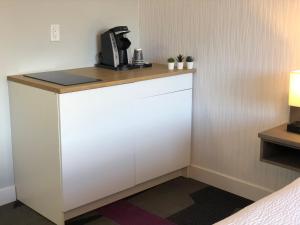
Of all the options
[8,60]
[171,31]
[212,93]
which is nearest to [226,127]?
[212,93]

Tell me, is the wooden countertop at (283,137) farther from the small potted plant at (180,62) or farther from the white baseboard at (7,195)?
the white baseboard at (7,195)

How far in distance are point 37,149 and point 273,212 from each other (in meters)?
1.65

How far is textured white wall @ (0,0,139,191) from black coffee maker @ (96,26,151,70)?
0.41 ft

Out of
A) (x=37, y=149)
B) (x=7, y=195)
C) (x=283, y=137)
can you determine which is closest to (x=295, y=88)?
(x=283, y=137)

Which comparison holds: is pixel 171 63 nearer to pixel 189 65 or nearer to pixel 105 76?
pixel 189 65

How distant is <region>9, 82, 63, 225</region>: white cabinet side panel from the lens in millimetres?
2549

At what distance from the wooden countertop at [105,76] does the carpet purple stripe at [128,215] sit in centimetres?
86

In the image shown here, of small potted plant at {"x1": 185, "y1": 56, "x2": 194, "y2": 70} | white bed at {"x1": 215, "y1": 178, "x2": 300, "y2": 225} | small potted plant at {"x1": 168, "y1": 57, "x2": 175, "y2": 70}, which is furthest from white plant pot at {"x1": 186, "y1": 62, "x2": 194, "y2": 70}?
white bed at {"x1": 215, "y1": 178, "x2": 300, "y2": 225}

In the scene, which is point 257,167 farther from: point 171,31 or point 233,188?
point 171,31

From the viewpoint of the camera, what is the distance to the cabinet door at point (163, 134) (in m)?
2.97

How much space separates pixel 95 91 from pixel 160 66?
0.89m

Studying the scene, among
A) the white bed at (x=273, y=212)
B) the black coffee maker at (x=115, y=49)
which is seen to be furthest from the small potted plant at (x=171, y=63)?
the white bed at (x=273, y=212)

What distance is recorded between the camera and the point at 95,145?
8.84 ft

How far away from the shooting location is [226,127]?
311cm
